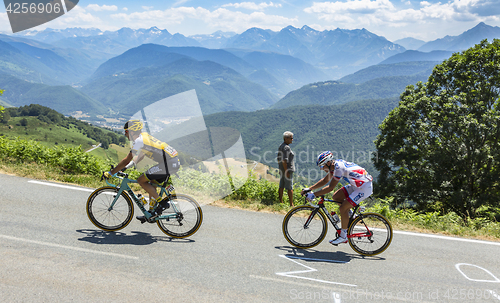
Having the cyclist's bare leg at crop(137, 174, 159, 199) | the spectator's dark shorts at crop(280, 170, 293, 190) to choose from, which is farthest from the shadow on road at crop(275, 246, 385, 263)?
the cyclist's bare leg at crop(137, 174, 159, 199)

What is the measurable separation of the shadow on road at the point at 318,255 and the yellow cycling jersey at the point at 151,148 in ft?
9.30

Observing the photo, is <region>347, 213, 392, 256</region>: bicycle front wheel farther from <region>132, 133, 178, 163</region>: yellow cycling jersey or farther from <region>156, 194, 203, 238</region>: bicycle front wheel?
<region>132, 133, 178, 163</region>: yellow cycling jersey

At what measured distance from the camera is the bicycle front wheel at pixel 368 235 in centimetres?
567

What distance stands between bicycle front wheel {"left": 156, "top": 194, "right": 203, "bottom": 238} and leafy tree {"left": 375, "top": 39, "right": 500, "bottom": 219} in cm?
1747

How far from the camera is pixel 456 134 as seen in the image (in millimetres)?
18453

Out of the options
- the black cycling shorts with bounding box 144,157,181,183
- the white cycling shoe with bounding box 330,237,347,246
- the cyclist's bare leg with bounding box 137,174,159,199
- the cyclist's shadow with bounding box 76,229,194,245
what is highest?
→ the black cycling shorts with bounding box 144,157,181,183

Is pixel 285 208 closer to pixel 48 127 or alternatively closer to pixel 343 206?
pixel 343 206

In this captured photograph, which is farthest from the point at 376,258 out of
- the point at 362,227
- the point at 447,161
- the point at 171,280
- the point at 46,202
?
the point at 447,161

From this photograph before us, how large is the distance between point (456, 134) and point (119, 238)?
800 inches

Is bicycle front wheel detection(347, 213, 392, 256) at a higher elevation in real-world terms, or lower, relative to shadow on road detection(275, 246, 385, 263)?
higher

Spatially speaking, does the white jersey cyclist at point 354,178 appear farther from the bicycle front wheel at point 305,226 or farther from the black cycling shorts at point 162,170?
the black cycling shorts at point 162,170

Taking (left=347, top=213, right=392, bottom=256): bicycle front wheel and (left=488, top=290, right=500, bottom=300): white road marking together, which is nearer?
(left=488, top=290, right=500, bottom=300): white road marking

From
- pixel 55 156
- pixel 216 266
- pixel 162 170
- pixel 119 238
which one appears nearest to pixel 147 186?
pixel 162 170

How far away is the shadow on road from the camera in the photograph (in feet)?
17.8
